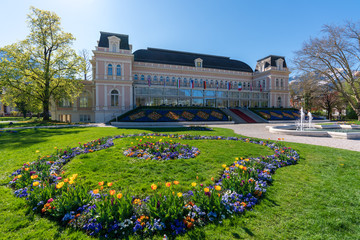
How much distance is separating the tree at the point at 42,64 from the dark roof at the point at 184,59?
14830 millimetres

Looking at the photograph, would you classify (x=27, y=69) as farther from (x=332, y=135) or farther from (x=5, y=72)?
(x=332, y=135)

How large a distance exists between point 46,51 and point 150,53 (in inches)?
822

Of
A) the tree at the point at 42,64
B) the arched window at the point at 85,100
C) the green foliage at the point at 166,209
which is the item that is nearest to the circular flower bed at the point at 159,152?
the green foliage at the point at 166,209

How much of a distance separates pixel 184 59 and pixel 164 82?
10.3 m

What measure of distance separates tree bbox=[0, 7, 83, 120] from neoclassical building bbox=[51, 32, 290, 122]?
4.51 meters

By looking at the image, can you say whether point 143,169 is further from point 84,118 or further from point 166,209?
point 84,118

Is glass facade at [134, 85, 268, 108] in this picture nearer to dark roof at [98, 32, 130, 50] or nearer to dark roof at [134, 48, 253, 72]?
dark roof at [98, 32, 130, 50]

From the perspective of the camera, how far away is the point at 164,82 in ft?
119

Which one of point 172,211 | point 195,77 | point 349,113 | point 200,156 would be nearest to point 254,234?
point 172,211

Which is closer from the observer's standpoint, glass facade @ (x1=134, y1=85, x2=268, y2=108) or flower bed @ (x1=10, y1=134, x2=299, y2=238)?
flower bed @ (x1=10, y1=134, x2=299, y2=238)

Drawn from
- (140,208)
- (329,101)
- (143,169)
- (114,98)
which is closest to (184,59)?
(114,98)

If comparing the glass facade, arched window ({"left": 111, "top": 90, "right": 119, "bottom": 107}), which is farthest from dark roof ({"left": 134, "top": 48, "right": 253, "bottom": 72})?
arched window ({"left": 111, "top": 90, "right": 119, "bottom": 107})

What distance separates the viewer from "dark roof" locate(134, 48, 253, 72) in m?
38.3

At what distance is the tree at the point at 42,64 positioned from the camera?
21.4m
